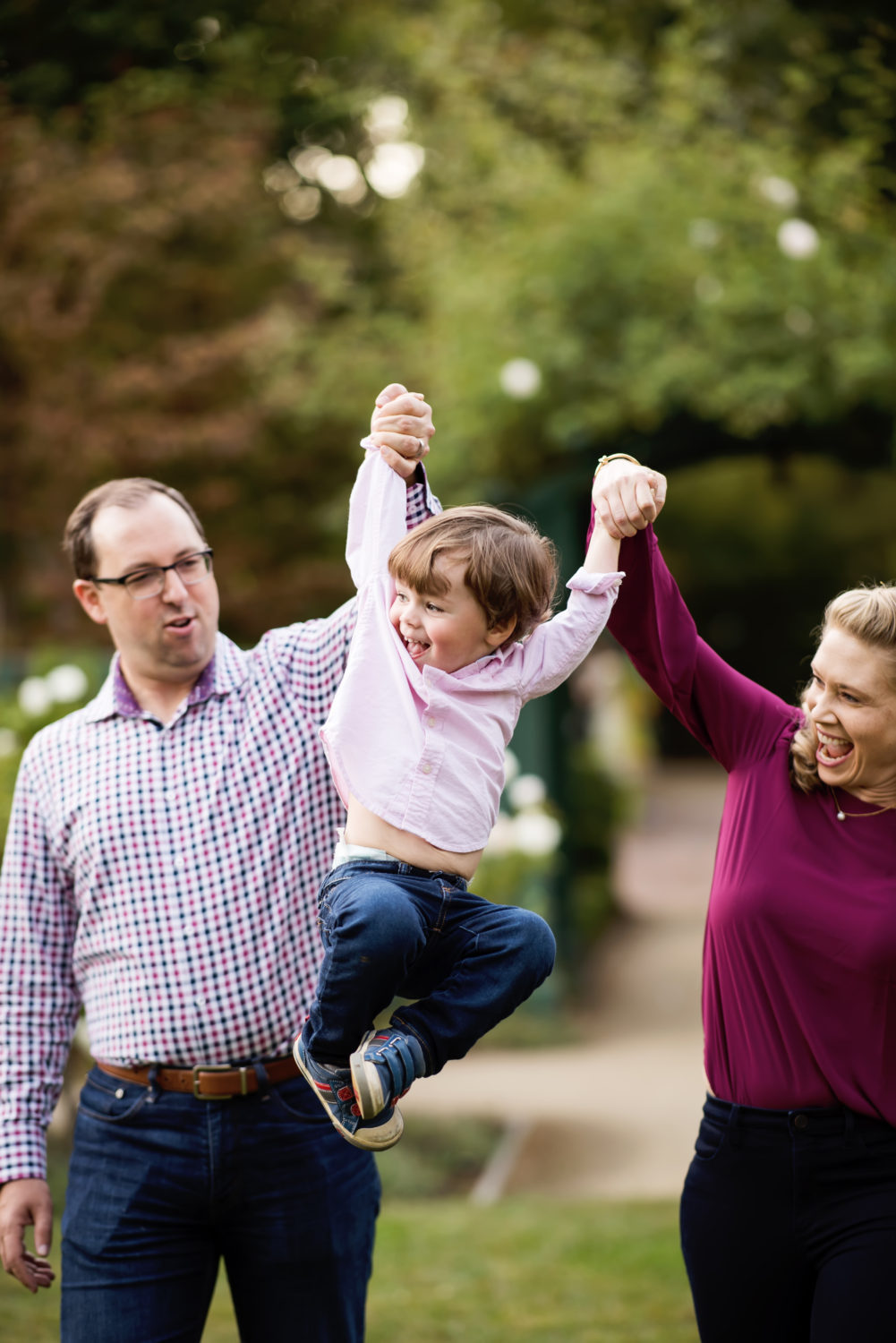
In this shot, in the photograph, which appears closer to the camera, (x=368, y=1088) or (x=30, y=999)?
(x=368, y=1088)

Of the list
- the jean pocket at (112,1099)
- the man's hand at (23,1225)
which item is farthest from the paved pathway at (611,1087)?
the jean pocket at (112,1099)

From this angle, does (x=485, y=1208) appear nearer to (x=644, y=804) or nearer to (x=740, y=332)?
(x=740, y=332)

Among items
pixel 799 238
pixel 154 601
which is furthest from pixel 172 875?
pixel 799 238

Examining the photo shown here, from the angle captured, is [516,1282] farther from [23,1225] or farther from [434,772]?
[434,772]

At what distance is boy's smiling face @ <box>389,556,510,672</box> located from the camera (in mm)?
2129

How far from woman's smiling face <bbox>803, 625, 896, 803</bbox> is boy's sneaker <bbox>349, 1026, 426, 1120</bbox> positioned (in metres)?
0.81

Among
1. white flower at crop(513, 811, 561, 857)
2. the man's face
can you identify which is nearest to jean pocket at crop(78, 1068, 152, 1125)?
the man's face

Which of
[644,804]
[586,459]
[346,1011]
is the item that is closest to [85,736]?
[346,1011]

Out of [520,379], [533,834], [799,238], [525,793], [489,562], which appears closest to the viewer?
[489,562]

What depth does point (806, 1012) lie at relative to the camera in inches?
87.1

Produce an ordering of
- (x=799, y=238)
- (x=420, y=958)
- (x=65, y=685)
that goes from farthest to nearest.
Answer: (x=799, y=238) → (x=65, y=685) → (x=420, y=958)

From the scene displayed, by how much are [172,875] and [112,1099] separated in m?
0.42

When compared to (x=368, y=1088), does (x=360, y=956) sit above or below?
above

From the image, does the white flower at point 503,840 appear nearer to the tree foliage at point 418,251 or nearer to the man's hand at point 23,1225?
the tree foliage at point 418,251
